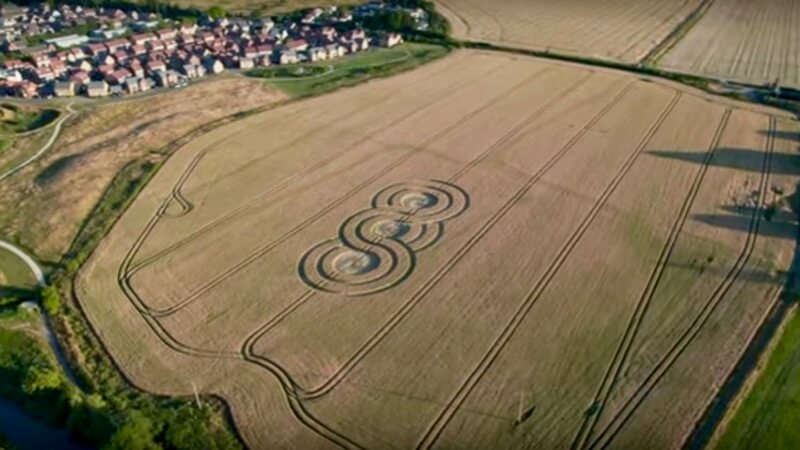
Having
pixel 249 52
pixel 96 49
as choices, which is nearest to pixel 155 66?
pixel 249 52

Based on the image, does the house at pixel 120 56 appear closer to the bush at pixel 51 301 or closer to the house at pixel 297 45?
the house at pixel 297 45

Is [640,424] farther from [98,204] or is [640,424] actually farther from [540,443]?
[98,204]

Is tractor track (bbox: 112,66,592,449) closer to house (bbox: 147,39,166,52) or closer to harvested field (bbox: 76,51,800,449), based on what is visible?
harvested field (bbox: 76,51,800,449)

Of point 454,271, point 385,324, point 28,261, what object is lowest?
point 28,261

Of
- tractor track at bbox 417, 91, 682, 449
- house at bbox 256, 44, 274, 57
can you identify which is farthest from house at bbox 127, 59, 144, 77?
tractor track at bbox 417, 91, 682, 449

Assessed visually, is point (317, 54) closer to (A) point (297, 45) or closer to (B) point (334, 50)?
(B) point (334, 50)
